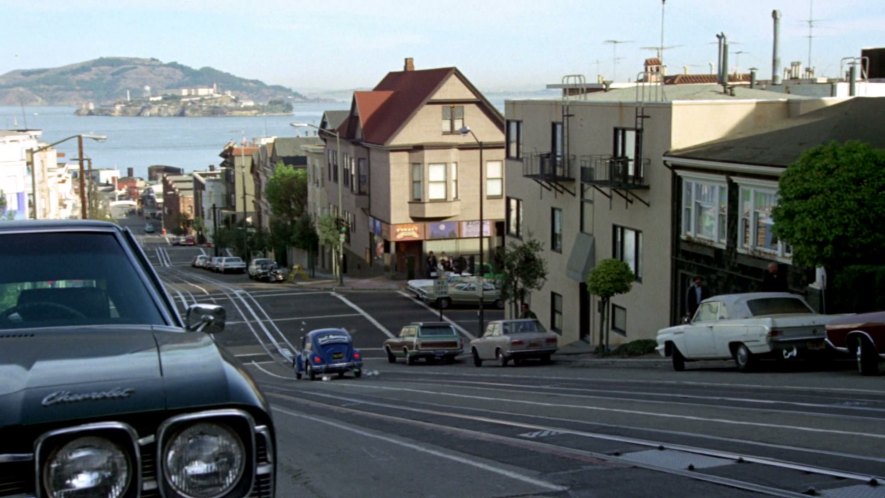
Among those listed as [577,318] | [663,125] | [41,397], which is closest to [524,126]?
[577,318]

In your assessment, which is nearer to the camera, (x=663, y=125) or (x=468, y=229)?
(x=663, y=125)

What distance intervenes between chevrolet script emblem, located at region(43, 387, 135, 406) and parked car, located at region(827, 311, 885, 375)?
1519 centimetres

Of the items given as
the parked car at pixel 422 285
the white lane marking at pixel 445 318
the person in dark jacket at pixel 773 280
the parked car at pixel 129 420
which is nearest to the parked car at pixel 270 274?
the white lane marking at pixel 445 318

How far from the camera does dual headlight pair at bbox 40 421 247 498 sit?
3797 millimetres

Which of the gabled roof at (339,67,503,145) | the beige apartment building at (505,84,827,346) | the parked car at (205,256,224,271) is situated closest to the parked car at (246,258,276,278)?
the gabled roof at (339,67,503,145)

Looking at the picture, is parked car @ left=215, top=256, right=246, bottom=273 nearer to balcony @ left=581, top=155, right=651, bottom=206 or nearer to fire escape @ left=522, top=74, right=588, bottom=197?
fire escape @ left=522, top=74, right=588, bottom=197

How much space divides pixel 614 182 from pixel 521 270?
586 cm

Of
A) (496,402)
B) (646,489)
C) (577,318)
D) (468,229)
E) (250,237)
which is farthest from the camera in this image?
(250,237)

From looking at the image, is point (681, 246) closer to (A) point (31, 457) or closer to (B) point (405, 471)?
(B) point (405, 471)

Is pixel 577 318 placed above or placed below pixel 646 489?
below

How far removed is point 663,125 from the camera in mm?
33531

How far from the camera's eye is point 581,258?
39.9 meters

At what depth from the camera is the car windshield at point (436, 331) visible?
37.0 m

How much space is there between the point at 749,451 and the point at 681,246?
23641 millimetres
